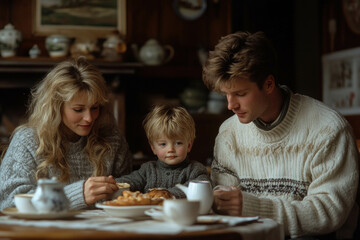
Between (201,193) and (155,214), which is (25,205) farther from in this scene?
(201,193)

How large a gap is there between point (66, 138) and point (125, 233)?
45.7 inches

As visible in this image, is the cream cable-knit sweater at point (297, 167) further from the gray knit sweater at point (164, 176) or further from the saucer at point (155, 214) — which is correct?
the saucer at point (155, 214)

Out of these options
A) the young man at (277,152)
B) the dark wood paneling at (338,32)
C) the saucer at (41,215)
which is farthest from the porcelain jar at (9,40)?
the dark wood paneling at (338,32)

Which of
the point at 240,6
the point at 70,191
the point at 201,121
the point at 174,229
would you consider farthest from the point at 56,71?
the point at 240,6

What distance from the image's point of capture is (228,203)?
2.01m

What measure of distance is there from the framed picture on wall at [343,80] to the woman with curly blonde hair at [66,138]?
8.85ft

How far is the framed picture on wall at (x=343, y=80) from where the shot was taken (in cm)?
487

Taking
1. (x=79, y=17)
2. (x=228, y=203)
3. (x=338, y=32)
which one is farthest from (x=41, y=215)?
(x=338, y=32)

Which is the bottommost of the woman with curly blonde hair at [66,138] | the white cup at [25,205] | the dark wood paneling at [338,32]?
the white cup at [25,205]

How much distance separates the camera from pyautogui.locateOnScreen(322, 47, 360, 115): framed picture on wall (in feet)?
16.0

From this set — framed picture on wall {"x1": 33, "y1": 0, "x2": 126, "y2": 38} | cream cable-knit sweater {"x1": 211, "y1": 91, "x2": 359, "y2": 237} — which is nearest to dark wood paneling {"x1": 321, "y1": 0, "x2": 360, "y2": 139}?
framed picture on wall {"x1": 33, "y1": 0, "x2": 126, "y2": 38}

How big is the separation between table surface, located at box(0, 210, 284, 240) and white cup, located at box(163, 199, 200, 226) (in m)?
0.06

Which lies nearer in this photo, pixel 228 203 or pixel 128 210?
pixel 128 210

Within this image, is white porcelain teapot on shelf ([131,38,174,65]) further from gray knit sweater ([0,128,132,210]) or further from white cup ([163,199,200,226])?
white cup ([163,199,200,226])
